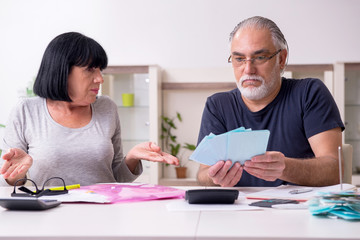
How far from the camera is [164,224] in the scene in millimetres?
1077

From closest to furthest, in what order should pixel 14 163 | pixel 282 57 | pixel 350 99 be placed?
1. pixel 14 163
2. pixel 282 57
3. pixel 350 99

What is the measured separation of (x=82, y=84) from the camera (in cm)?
209

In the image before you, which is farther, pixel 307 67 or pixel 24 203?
pixel 307 67

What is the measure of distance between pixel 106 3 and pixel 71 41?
2422 millimetres

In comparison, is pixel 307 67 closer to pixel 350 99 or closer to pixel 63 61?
pixel 350 99

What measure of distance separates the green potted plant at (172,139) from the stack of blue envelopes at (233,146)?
265cm

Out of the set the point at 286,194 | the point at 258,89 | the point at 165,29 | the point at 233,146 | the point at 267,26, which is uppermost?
the point at 165,29

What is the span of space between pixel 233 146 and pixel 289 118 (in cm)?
71

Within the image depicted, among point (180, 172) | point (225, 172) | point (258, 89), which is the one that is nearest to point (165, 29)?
point (180, 172)

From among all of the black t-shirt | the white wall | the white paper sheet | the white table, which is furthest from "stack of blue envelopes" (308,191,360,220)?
the white wall

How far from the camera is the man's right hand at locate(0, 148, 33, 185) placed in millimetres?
1652

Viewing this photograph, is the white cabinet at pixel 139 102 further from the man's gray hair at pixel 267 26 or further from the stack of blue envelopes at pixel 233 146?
the stack of blue envelopes at pixel 233 146

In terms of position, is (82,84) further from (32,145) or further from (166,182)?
(166,182)

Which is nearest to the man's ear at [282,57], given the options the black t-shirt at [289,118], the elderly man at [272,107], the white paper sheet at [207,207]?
the elderly man at [272,107]
